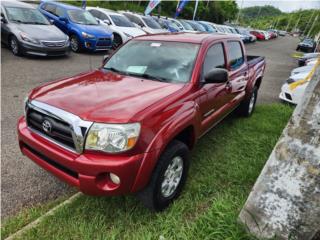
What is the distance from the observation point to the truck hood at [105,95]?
7.61 feet

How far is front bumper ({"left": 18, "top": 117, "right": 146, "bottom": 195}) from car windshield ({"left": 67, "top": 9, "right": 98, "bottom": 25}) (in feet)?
31.4

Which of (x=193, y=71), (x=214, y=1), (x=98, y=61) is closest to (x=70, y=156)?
(x=193, y=71)

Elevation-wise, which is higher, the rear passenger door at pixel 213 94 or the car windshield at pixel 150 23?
the rear passenger door at pixel 213 94

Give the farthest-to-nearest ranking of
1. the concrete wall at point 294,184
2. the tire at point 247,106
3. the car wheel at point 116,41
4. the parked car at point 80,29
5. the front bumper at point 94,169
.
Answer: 1. the car wheel at point 116,41
2. the parked car at point 80,29
3. the tire at point 247,106
4. the front bumper at point 94,169
5. the concrete wall at point 294,184

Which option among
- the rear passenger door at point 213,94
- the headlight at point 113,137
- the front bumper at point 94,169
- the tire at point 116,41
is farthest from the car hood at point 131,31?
the headlight at point 113,137

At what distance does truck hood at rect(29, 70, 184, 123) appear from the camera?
232cm

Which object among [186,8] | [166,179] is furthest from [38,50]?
[186,8]

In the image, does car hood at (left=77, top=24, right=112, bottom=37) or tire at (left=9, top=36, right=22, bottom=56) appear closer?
tire at (left=9, top=36, right=22, bottom=56)

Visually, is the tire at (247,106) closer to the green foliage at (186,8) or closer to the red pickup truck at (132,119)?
the red pickup truck at (132,119)

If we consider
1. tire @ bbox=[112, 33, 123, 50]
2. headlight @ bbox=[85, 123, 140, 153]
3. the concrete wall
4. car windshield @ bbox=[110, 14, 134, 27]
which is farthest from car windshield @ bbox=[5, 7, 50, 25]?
the concrete wall

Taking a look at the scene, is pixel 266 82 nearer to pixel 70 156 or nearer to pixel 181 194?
pixel 181 194

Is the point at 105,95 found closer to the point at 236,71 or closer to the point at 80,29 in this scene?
the point at 236,71

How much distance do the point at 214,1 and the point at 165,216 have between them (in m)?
56.3

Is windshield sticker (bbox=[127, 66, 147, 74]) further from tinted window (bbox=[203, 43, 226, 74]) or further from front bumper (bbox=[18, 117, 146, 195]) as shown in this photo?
front bumper (bbox=[18, 117, 146, 195])
